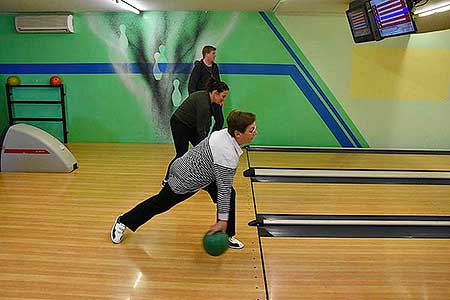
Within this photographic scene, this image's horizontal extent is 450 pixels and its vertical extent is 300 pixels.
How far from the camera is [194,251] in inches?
122

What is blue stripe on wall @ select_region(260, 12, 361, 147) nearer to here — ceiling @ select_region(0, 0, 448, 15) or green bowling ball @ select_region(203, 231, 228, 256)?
ceiling @ select_region(0, 0, 448, 15)

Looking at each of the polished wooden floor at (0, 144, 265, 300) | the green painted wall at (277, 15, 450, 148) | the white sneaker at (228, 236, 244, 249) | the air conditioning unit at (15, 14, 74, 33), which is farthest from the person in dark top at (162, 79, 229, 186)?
the air conditioning unit at (15, 14, 74, 33)

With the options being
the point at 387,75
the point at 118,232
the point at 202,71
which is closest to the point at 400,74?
the point at 387,75

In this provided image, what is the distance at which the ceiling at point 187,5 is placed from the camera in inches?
203

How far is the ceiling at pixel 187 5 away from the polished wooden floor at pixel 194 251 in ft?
7.27

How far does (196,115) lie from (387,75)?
387 cm

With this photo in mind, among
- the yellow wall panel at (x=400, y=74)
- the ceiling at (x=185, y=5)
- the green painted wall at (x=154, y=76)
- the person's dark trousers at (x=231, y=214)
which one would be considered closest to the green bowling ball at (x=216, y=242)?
the person's dark trousers at (x=231, y=214)

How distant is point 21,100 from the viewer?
658 cm

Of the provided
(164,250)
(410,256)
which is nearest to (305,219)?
(410,256)

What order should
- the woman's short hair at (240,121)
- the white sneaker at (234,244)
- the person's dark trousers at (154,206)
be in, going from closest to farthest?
the woman's short hair at (240,121) < the person's dark trousers at (154,206) < the white sneaker at (234,244)

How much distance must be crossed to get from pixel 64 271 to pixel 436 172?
4.62 m

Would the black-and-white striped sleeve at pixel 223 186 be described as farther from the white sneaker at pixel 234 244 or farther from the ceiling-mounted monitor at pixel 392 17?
the ceiling-mounted monitor at pixel 392 17

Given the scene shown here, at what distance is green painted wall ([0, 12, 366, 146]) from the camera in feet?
20.6

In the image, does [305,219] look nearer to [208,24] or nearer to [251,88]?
[251,88]
